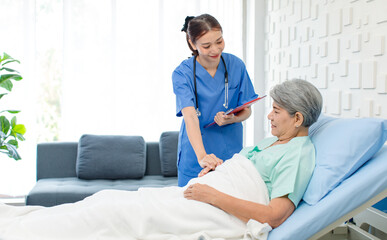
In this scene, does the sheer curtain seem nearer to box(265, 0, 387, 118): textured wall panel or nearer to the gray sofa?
the gray sofa

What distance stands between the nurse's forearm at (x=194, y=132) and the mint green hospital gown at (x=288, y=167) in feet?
0.76

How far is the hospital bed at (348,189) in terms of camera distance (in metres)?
1.45

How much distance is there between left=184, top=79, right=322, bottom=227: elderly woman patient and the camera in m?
1.59

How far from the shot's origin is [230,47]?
15.5 ft

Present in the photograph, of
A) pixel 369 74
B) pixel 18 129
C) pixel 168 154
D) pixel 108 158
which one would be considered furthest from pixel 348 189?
pixel 18 129

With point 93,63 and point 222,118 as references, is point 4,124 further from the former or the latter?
point 222,118

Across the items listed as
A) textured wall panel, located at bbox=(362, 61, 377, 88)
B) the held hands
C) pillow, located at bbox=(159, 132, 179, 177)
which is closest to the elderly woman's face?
the held hands

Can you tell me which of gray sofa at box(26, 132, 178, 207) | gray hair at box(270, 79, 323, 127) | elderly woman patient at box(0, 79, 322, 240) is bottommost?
gray sofa at box(26, 132, 178, 207)

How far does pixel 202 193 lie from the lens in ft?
5.37

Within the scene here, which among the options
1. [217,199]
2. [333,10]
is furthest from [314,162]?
[333,10]

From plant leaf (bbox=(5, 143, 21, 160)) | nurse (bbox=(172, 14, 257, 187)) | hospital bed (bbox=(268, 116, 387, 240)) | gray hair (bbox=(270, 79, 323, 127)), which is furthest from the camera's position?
plant leaf (bbox=(5, 143, 21, 160))

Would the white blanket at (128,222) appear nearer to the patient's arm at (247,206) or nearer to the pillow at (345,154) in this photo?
the patient's arm at (247,206)

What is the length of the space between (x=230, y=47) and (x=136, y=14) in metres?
0.98

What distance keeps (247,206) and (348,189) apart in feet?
1.07
